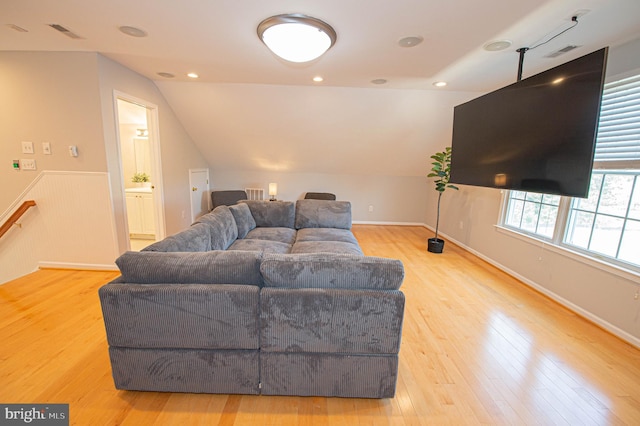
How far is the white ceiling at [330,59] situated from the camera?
1.87 meters

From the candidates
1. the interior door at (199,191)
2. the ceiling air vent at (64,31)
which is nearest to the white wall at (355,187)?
Answer: the interior door at (199,191)

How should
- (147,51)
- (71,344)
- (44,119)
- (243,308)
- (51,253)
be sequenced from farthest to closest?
(51,253) → (44,119) → (147,51) → (71,344) → (243,308)

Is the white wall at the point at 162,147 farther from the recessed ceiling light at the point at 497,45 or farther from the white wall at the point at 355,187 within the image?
the recessed ceiling light at the point at 497,45

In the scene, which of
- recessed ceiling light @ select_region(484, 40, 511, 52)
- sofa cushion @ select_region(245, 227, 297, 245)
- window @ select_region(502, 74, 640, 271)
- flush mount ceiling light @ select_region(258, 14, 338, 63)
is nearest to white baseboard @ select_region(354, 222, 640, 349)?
window @ select_region(502, 74, 640, 271)

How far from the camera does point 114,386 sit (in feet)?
5.23

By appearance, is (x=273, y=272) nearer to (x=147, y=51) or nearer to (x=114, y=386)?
(x=114, y=386)

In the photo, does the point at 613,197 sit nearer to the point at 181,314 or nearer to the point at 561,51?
the point at 561,51

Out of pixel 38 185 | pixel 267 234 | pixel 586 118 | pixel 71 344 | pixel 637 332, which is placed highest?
pixel 586 118

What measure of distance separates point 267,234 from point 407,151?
130 inches

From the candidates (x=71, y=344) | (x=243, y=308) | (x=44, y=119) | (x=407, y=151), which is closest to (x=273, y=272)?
(x=243, y=308)

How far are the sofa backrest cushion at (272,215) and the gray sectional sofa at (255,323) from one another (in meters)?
2.26

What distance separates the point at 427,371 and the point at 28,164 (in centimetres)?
448

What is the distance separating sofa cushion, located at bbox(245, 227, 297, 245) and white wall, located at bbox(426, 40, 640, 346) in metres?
2.85

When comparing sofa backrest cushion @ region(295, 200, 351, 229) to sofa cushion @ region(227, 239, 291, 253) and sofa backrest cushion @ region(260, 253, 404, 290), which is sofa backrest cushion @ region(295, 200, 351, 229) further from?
sofa backrest cushion @ region(260, 253, 404, 290)
